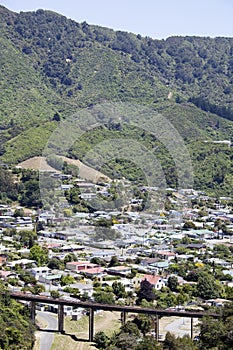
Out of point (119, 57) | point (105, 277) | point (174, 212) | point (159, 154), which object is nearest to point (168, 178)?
point (159, 154)

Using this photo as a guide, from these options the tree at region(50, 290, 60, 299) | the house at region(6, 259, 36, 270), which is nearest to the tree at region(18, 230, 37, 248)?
the house at region(6, 259, 36, 270)

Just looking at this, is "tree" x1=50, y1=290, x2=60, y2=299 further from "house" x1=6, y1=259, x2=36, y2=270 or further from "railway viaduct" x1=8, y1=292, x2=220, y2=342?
"house" x1=6, y1=259, x2=36, y2=270

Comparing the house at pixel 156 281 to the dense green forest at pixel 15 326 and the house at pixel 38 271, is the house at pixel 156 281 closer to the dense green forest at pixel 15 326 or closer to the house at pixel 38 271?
the house at pixel 38 271

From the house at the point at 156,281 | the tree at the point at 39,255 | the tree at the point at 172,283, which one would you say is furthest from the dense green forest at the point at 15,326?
the tree at the point at 39,255

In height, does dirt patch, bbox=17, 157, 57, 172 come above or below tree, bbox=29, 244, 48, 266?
above

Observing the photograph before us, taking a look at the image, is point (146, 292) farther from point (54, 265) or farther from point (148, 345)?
point (148, 345)

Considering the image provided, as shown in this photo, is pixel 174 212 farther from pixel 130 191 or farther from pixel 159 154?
pixel 159 154
